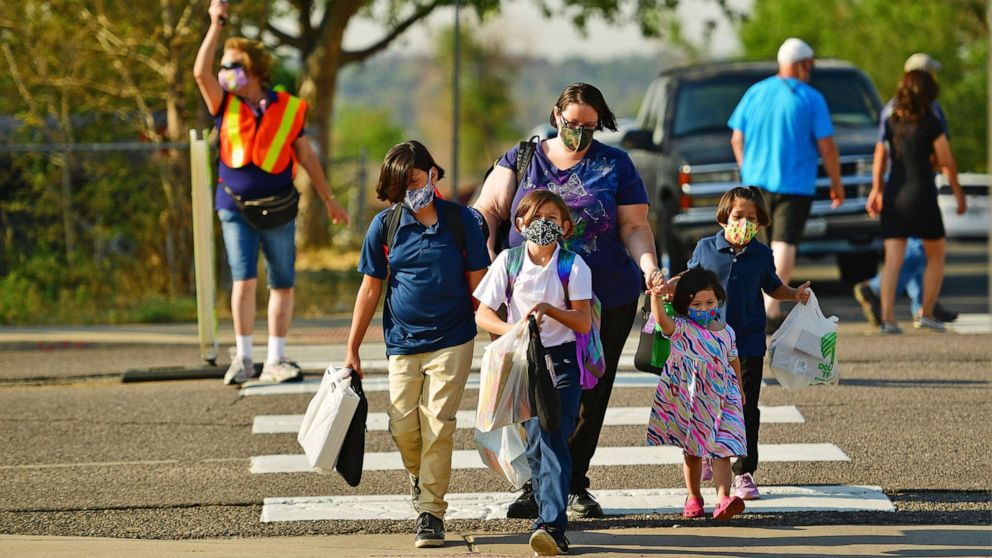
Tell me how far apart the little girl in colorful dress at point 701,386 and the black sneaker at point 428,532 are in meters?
1.01

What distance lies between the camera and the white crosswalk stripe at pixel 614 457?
27.2ft

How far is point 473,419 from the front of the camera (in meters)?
9.51

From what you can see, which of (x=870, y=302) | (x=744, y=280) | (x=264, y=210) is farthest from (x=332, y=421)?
(x=870, y=302)

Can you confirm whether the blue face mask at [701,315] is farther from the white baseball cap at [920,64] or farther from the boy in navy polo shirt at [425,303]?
the white baseball cap at [920,64]

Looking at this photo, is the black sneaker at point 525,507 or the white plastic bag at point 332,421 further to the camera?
the black sneaker at point 525,507

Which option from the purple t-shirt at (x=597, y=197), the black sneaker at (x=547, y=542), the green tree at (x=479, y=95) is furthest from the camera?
the green tree at (x=479, y=95)

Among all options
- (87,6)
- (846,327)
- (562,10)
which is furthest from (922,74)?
(562,10)

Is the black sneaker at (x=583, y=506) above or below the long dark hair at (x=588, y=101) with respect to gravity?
below

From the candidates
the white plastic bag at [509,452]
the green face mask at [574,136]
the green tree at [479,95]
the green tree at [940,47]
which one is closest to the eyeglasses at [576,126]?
the green face mask at [574,136]

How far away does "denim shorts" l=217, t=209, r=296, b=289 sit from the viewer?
10.2 metres

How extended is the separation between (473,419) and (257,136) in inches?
89.5

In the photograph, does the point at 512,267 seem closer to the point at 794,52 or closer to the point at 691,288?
the point at 691,288

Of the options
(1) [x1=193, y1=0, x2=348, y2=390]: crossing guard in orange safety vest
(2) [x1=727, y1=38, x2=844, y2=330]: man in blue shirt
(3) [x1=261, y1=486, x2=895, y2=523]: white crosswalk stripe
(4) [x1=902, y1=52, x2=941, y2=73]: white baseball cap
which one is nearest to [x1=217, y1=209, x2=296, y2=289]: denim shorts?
(1) [x1=193, y1=0, x2=348, y2=390]: crossing guard in orange safety vest

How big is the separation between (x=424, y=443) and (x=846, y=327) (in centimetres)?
700
